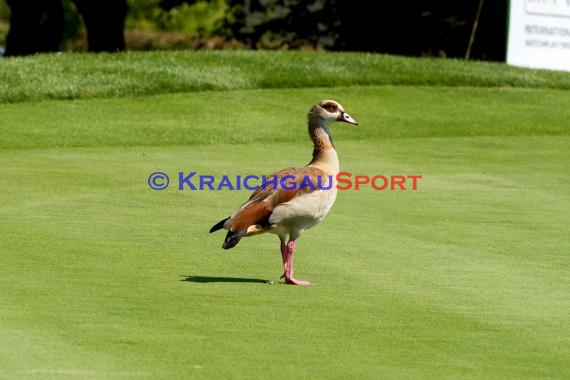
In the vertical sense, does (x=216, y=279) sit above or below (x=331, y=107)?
below

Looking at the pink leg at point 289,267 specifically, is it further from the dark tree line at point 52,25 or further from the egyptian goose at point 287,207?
the dark tree line at point 52,25

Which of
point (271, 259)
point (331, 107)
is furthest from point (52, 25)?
point (331, 107)

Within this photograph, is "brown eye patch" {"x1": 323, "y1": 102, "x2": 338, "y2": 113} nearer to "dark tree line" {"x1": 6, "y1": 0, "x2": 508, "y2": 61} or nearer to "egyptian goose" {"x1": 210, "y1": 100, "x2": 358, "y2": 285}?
"egyptian goose" {"x1": 210, "y1": 100, "x2": 358, "y2": 285}

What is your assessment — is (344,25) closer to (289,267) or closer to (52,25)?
(52,25)

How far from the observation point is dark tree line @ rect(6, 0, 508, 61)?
3312 centimetres

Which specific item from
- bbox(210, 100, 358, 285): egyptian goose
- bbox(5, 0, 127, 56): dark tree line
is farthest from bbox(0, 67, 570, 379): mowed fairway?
bbox(5, 0, 127, 56): dark tree line

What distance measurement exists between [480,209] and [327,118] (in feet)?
12.0

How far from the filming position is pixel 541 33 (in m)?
28.2

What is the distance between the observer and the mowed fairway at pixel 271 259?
7914mm

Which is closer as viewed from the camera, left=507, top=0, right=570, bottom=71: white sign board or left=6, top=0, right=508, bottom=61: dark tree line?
left=507, top=0, right=570, bottom=71: white sign board

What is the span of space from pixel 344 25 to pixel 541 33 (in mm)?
9621

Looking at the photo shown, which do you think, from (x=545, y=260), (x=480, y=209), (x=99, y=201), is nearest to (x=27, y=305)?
(x=545, y=260)

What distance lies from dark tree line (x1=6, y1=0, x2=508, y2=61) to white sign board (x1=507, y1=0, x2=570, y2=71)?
2647 mm

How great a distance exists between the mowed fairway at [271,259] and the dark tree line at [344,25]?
Answer: 40.9ft
